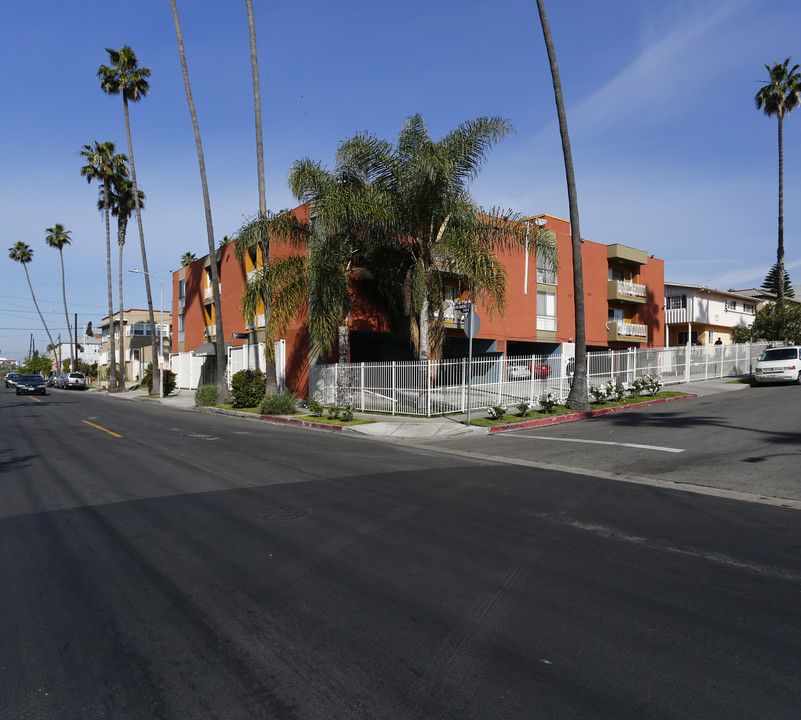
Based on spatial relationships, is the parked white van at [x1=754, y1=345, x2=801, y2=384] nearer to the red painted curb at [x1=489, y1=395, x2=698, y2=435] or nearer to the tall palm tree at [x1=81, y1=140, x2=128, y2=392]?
the red painted curb at [x1=489, y1=395, x2=698, y2=435]

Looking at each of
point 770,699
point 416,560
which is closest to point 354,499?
point 416,560

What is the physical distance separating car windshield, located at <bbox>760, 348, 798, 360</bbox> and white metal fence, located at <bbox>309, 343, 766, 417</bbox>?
316 cm

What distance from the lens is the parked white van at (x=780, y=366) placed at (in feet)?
79.6

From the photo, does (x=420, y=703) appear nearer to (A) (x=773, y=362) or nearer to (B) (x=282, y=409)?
(B) (x=282, y=409)

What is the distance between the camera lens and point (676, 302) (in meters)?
43.8

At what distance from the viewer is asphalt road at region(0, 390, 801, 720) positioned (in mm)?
3164

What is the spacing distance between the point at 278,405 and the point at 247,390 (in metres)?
3.80

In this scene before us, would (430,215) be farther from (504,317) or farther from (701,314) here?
(701,314)

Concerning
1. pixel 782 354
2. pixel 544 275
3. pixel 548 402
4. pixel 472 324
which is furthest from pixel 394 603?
pixel 544 275

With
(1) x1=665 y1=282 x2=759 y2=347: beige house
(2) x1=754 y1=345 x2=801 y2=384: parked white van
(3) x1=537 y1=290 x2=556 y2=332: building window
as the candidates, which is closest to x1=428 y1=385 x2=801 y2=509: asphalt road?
(2) x1=754 y1=345 x2=801 y2=384: parked white van

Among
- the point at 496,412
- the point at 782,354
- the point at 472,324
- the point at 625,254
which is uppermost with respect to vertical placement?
the point at 625,254

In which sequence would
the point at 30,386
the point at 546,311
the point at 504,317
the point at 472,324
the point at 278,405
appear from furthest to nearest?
the point at 30,386, the point at 546,311, the point at 504,317, the point at 278,405, the point at 472,324

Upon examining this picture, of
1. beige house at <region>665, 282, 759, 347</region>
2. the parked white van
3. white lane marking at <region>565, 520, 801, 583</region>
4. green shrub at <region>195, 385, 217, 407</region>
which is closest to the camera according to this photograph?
white lane marking at <region>565, 520, 801, 583</region>

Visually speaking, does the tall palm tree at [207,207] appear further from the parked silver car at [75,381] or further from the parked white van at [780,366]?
the parked silver car at [75,381]
